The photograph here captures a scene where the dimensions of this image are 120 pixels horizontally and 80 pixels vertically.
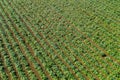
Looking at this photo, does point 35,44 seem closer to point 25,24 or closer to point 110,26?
point 25,24

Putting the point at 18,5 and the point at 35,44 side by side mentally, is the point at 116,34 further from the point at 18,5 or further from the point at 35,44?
the point at 18,5

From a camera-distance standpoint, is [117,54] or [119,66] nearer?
[119,66]

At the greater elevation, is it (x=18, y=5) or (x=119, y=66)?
(x=18, y=5)

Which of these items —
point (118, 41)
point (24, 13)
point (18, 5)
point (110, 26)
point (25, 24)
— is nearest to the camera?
point (118, 41)

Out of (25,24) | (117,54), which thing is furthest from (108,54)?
(25,24)

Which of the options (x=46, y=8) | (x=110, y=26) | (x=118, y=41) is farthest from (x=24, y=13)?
(x=118, y=41)

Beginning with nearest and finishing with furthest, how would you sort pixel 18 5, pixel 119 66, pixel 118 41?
pixel 119 66 → pixel 118 41 → pixel 18 5
